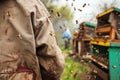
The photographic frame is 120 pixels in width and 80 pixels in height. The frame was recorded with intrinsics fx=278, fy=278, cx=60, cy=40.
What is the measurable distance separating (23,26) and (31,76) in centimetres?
35

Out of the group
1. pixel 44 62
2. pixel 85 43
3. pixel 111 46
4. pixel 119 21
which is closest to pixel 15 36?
pixel 44 62

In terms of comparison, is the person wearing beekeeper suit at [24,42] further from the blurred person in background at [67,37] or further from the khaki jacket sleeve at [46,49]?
the blurred person in background at [67,37]

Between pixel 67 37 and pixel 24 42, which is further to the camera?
pixel 67 37

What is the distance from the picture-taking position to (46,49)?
76.7 inches

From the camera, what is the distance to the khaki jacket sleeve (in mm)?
1941

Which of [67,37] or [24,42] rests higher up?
[24,42]

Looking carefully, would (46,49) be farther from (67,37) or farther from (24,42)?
(67,37)

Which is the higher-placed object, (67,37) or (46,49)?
(46,49)

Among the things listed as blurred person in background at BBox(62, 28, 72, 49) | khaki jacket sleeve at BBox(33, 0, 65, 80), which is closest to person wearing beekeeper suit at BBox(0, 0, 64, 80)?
khaki jacket sleeve at BBox(33, 0, 65, 80)

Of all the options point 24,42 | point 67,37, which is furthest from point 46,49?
point 67,37

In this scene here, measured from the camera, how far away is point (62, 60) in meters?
2.05

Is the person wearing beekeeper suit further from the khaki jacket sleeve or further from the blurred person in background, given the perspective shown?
the blurred person in background

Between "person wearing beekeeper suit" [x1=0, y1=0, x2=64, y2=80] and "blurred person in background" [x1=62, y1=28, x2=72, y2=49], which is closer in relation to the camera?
"person wearing beekeeper suit" [x1=0, y1=0, x2=64, y2=80]

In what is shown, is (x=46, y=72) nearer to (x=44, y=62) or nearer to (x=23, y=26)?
(x=44, y=62)
